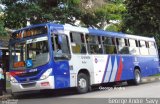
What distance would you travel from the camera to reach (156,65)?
26.9 meters

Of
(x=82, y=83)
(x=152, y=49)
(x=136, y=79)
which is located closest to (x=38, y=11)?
(x=82, y=83)

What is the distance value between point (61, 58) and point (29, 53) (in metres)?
1.37

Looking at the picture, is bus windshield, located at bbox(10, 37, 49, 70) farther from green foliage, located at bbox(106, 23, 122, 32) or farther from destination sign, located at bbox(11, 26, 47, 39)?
green foliage, located at bbox(106, 23, 122, 32)

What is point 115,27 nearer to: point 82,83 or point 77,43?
point 77,43

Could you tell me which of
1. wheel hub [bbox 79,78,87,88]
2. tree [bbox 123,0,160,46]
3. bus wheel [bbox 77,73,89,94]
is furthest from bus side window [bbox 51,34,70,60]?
tree [bbox 123,0,160,46]

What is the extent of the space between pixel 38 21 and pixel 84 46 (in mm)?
3849

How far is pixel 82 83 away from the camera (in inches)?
709

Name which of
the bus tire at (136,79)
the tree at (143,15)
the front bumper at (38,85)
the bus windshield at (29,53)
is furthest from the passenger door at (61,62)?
the tree at (143,15)

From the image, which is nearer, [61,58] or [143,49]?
[61,58]

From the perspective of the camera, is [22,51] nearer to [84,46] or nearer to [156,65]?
[84,46]

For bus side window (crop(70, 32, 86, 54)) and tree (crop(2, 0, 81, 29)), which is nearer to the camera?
bus side window (crop(70, 32, 86, 54))

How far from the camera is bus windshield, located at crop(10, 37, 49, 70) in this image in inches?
646

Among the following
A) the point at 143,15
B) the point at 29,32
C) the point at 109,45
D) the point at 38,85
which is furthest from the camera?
the point at 143,15

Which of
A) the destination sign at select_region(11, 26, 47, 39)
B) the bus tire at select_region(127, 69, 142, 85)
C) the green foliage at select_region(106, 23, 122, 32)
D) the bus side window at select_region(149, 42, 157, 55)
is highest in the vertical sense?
the green foliage at select_region(106, 23, 122, 32)
